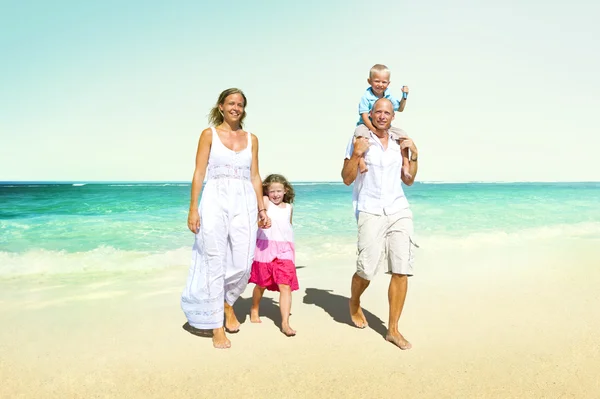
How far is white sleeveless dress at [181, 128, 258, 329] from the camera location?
429cm

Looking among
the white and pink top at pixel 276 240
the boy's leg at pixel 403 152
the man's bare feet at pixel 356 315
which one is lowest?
the man's bare feet at pixel 356 315

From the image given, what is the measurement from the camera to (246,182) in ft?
14.6

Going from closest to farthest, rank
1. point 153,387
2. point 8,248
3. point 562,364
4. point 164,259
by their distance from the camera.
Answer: point 153,387, point 562,364, point 164,259, point 8,248

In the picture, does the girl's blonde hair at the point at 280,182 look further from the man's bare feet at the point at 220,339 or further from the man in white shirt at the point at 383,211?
the man's bare feet at the point at 220,339

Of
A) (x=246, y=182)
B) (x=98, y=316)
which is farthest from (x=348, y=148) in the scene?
(x=98, y=316)

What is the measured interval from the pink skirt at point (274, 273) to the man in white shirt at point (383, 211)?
27.0 inches

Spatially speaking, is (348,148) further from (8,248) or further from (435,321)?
(8,248)

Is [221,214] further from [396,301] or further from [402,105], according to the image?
[402,105]

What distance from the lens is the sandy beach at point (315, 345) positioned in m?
3.37

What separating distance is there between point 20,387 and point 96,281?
349 cm

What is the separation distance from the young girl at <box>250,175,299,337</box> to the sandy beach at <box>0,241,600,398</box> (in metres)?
0.40

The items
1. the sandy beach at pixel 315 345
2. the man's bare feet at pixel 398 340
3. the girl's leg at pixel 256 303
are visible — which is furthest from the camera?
the girl's leg at pixel 256 303

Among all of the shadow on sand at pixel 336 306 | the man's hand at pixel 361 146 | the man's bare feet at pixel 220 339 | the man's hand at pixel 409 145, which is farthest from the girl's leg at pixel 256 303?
the man's hand at pixel 409 145

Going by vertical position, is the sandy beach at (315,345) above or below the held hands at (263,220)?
below
